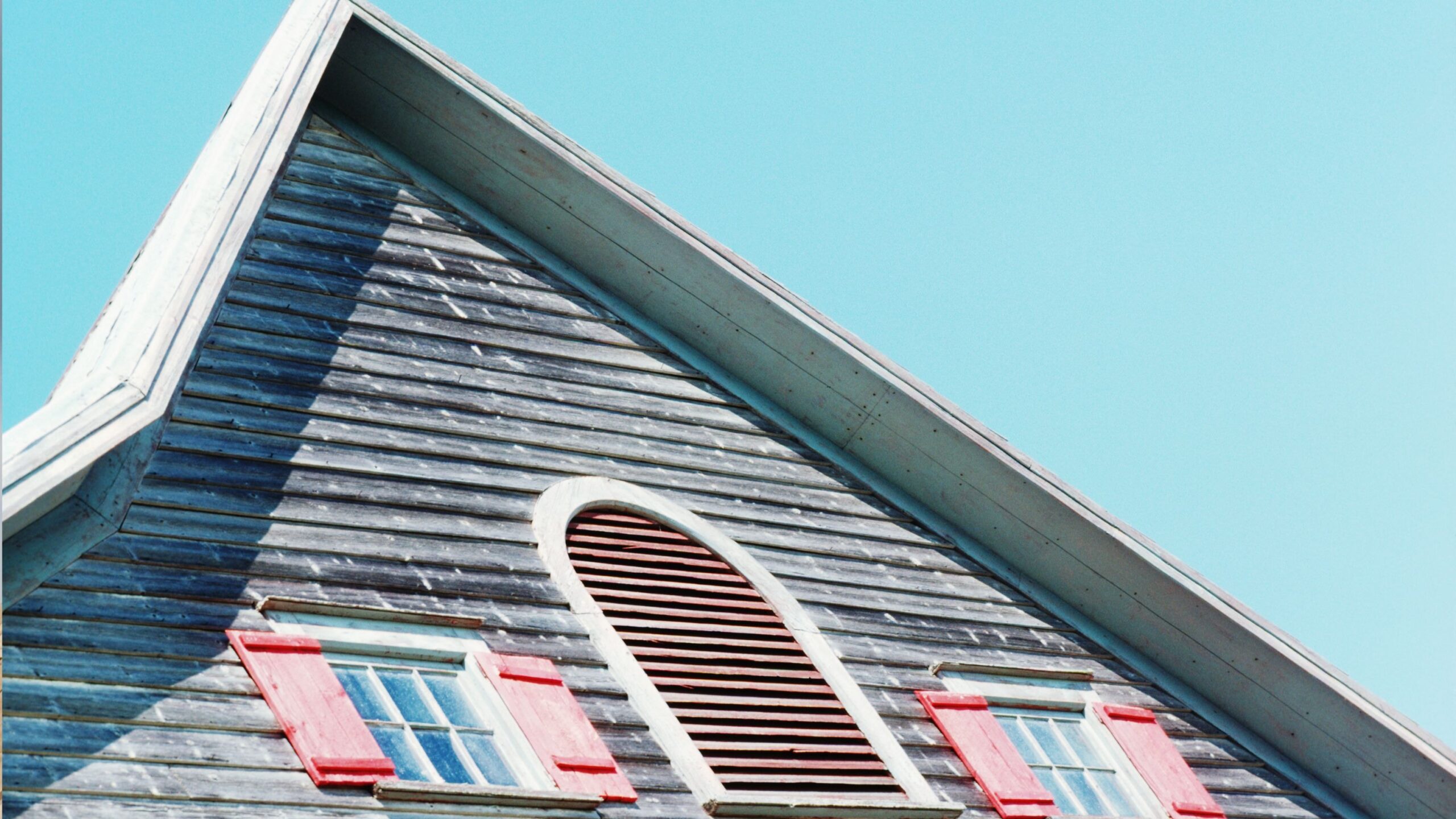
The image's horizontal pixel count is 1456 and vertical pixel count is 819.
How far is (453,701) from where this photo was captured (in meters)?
5.58

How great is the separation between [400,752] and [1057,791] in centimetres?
342

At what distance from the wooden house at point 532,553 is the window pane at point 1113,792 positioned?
0.01 m

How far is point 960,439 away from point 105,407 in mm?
4907

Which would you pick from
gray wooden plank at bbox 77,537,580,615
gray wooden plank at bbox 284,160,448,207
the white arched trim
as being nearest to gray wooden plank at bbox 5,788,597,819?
gray wooden plank at bbox 77,537,580,615

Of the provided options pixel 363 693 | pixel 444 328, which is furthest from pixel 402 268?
pixel 363 693

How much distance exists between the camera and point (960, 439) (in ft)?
27.4

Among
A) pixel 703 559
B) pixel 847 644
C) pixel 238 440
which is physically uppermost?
pixel 238 440

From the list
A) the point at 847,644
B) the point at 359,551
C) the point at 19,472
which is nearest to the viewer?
the point at 19,472

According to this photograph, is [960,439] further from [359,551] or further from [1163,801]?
[359,551]

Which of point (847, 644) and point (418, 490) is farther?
point (847, 644)

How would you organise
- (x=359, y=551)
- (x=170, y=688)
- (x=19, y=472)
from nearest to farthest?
1. (x=19, y=472)
2. (x=170, y=688)
3. (x=359, y=551)

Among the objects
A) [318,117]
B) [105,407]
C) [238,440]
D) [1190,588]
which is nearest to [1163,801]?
[1190,588]

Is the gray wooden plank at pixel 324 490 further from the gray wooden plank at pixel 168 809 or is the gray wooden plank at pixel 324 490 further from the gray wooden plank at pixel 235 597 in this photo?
the gray wooden plank at pixel 168 809

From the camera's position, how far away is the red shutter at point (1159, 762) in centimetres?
729
